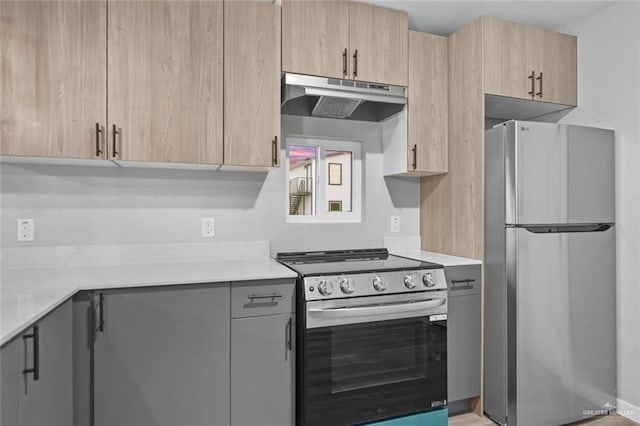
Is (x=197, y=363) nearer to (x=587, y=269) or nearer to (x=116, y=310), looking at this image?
(x=116, y=310)

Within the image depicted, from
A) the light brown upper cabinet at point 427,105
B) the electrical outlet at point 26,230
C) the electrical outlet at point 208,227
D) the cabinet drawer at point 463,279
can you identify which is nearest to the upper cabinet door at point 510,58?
the light brown upper cabinet at point 427,105

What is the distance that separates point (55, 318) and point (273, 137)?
133 centimetres

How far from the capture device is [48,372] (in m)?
1.45

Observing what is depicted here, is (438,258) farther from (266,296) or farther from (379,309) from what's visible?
(266,296)

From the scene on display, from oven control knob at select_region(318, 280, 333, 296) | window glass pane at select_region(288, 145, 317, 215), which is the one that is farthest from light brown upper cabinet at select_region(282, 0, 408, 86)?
oven control knob at select_region(318, 280, 333, 296)

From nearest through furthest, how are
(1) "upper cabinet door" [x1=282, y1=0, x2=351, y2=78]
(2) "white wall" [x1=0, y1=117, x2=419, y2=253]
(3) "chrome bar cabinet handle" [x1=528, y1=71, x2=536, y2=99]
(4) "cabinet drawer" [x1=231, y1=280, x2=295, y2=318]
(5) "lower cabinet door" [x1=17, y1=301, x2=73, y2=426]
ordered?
(5) "lower cabinet door" [x1=17, y1=301, x2=73, y2=426]
(4) "cabinet drawer" [x1=231, y1=280, x2=295, y2=318]
(2) "white wall" [x1=0, y1=117, x2=419, y2=253]
(1) "upper cabinet door" [x1=282, y1=0, x2=351, y2=78]
(3) "chrome bar cabinet handle" [x1=528, y1=71, x2=536, y2=99]

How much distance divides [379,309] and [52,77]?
1933 millimetres

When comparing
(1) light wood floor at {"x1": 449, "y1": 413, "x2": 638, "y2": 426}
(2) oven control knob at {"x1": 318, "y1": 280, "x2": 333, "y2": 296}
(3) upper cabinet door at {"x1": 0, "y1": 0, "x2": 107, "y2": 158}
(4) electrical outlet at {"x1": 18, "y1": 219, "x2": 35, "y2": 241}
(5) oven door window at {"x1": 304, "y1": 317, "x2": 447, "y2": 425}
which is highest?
(3) upper cabinet door at {"x1": 0, "y1": 0, "x2": 107, "y2": 158}

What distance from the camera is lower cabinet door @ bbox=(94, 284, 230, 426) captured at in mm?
1762

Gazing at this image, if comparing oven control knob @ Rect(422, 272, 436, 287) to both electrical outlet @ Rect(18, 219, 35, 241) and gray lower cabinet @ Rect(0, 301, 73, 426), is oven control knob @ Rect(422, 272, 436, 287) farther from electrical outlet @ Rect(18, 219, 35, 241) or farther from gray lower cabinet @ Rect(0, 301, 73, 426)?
electrical outlet @ Rect(18, 219, 35, 241)

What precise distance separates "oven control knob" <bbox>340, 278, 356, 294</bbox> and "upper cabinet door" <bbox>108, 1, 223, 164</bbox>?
3.01ft

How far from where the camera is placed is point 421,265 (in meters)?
2.24

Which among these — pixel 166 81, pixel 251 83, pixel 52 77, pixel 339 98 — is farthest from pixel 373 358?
pixel 52 77

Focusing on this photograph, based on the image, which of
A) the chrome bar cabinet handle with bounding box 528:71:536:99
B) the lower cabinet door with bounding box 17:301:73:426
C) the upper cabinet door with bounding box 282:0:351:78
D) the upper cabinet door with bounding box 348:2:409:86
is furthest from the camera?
the chrome bar cabinet handle with bounding box 528:71:536:99
